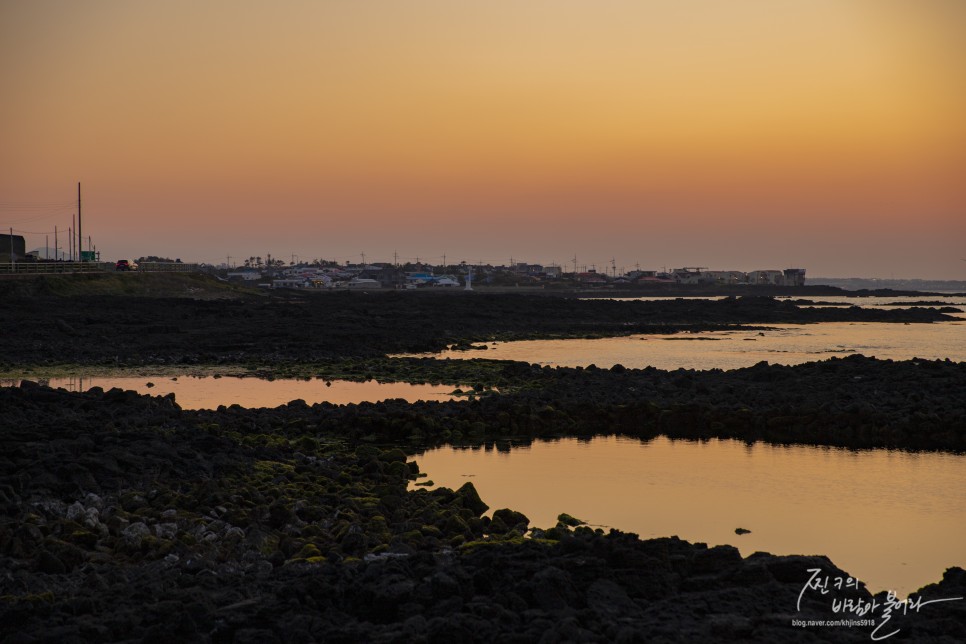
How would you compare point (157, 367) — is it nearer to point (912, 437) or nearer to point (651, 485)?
point (651, 485)

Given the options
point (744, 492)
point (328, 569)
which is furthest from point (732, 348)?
point (328, 569)

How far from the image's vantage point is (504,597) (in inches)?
312

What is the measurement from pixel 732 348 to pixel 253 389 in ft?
84.5

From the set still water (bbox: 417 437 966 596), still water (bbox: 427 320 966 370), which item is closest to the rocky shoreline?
still water (bbox: 417 437 966 596)

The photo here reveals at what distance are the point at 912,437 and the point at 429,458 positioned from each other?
32.3 feet

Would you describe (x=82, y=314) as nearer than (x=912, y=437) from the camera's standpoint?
No

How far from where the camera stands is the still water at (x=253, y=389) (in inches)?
996

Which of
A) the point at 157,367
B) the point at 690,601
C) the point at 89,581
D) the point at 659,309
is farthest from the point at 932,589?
the point at 659,309

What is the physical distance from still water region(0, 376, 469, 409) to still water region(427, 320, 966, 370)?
993 cm

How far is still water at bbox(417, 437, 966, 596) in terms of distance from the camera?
1280cm

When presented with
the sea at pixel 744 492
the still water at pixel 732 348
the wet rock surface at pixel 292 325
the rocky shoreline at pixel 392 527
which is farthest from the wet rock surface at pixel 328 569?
the still water at pixel 732 348

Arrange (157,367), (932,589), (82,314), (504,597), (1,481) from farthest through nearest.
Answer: (82,314), (157,367), (1,481), (932,589), (504,597)

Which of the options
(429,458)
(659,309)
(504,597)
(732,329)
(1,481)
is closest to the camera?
(504,597)

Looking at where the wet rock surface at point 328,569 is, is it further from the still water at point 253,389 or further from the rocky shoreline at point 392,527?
the still water at point 253,389
